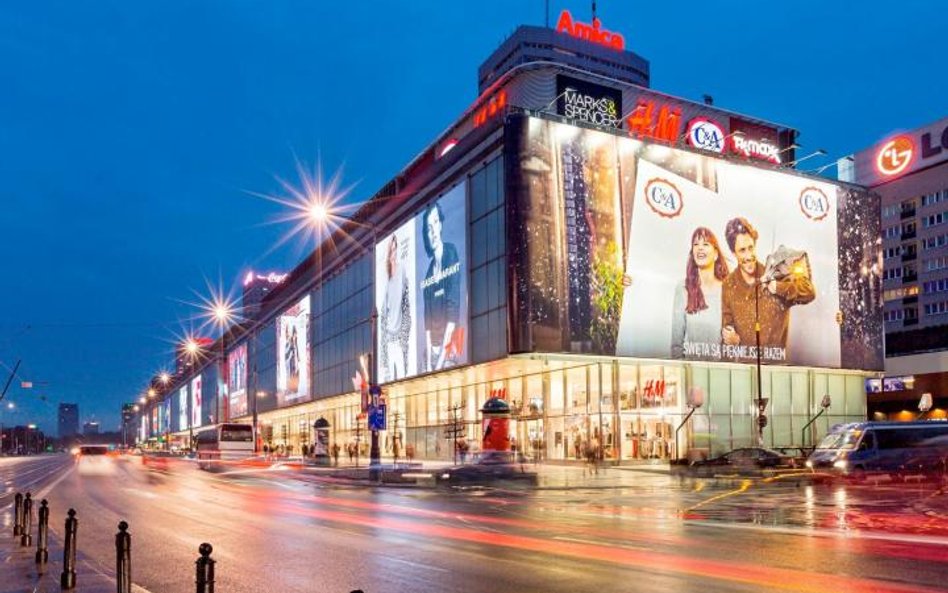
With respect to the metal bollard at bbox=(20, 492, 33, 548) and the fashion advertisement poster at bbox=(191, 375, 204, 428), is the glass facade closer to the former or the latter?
the metal bollard at bbox=(20, 492, 33, 548)

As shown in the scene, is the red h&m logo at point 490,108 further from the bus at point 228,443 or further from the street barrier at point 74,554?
the street barrier at point 74,554

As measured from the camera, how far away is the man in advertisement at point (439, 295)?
60.3 meters

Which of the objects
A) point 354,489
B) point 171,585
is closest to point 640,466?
point 354,489

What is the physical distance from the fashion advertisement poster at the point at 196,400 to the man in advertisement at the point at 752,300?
138 m

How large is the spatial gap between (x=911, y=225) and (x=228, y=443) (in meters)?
110

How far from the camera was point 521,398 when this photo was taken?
61594 mm

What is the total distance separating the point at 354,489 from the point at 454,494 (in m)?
5.81

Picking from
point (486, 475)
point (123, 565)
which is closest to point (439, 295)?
point (486, 475)

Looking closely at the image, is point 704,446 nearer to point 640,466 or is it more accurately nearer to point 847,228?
point 640,466

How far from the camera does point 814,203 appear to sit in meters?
66.6

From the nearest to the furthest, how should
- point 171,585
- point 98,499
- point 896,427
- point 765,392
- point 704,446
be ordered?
point 171,585
point 98,499
point 896,427
point 704,446
point 765,392

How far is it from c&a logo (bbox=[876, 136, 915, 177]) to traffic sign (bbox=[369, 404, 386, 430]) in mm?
107295

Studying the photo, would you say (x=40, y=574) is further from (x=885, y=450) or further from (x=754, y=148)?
(x=754, y=148)

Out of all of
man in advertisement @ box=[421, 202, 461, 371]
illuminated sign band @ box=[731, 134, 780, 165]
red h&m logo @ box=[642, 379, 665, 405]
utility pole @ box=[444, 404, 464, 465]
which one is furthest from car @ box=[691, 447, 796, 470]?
illuminated sign band @ box=[731, 134, 780, 165]
